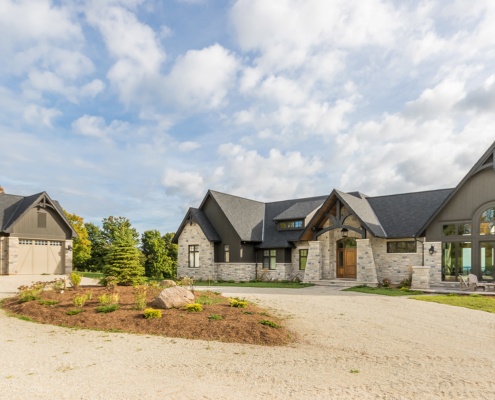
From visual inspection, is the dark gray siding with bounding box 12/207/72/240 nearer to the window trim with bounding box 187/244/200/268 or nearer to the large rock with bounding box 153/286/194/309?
the window trim with bounding box 187/244/200/268

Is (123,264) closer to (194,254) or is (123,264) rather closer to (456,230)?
(194,254)

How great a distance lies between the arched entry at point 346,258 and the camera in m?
26.7

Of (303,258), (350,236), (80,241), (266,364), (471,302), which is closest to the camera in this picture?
(266,364)

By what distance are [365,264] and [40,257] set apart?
83.5ft

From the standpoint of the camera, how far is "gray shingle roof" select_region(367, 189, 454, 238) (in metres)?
25.0

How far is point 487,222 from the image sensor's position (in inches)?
851

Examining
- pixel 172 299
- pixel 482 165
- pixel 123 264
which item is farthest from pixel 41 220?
pixel 482 165

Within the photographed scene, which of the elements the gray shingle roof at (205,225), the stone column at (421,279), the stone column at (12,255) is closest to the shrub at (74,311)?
the gray shingle roof at (205,225)

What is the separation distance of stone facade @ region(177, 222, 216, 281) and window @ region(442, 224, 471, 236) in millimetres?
16298

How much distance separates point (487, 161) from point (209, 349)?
1998 centimetres

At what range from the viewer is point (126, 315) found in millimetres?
12016

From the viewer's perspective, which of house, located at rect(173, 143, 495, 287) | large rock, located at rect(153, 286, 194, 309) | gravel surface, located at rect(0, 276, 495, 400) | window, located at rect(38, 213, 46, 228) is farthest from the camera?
window, located at rect(38, 213, 46, 228)

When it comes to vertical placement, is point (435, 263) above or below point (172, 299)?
above

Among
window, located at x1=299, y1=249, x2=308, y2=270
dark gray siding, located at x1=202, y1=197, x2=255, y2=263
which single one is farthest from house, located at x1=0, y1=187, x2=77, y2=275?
window, located at x1=299, y1=249, x2=308, y2=270
